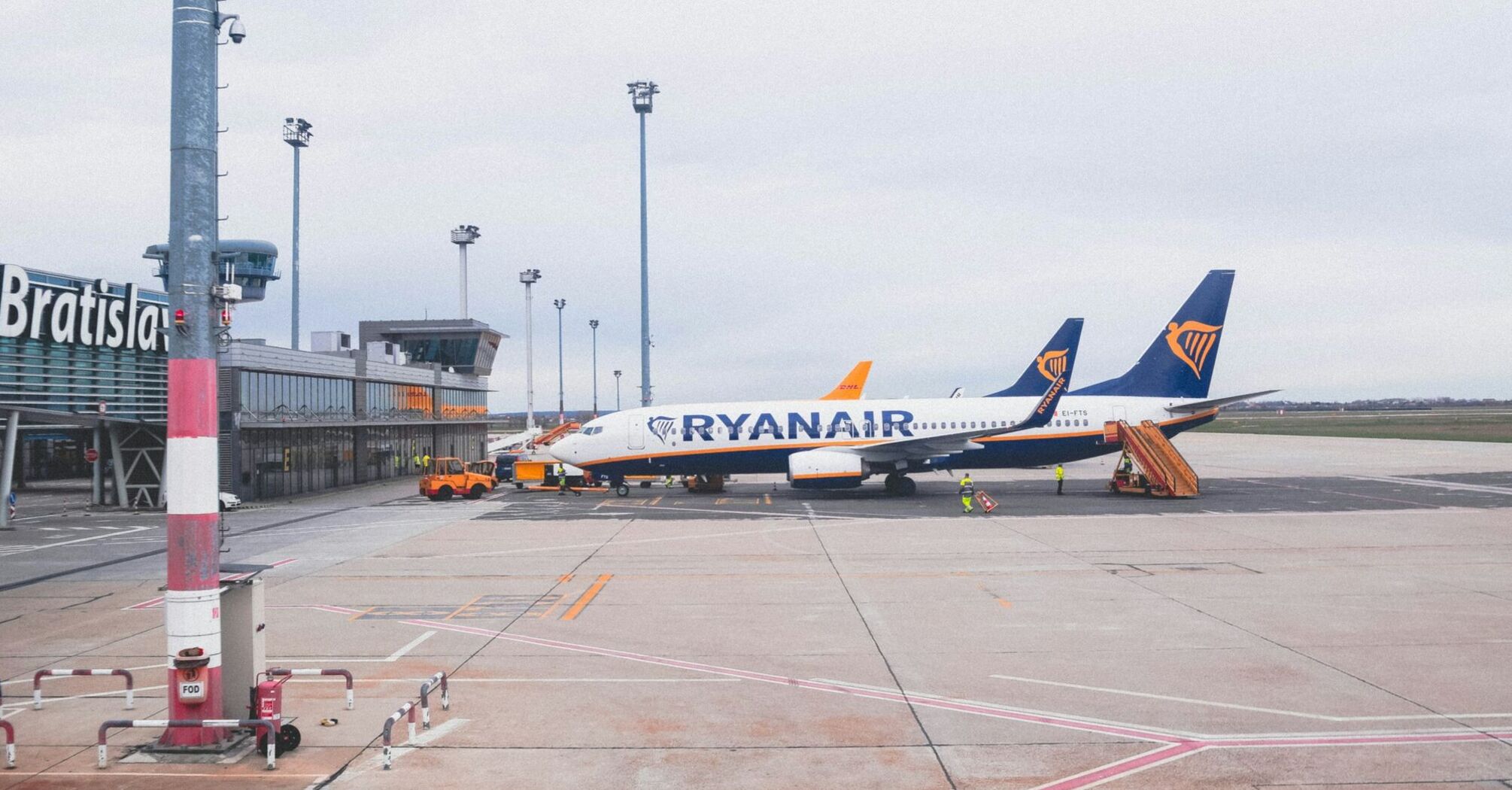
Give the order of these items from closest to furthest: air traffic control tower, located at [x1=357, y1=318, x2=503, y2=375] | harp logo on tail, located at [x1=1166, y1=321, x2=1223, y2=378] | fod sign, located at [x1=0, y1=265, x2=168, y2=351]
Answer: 1. fod sign, located at [x1=0, y1=265, x2=168, y2=351]
2. harp logo on tail, located at [x1=1166, y1=321, x2=1223, y2=378]
3. air traffic control tower, located at [x1=357, y1=318, x2=503, y2=375]

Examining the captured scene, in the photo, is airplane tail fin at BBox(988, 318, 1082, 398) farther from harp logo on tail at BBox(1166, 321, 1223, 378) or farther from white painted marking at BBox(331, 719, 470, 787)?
white painted marking at BBox(331, 719, 470, 787)

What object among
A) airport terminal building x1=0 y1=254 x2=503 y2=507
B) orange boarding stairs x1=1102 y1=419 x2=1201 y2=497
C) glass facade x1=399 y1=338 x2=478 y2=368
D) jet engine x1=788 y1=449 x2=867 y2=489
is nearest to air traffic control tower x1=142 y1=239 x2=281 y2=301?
airport terminal building x1=0 y1=254 x2=503 y2=507

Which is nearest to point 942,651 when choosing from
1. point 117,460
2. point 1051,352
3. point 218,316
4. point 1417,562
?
point 218,316

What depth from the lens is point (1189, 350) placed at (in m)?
48.5

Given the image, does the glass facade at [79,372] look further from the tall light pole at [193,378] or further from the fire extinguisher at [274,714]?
the fire extinguisher at [274,714]

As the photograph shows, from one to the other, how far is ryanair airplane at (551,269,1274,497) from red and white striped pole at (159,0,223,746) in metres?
33.0

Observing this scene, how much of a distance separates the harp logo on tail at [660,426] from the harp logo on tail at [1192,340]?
85.1 feet

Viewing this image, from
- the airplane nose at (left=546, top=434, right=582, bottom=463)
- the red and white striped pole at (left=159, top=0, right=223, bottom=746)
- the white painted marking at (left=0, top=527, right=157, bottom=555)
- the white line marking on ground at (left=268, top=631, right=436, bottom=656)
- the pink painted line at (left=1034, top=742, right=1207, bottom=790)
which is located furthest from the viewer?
the airplane nose at (left=546, top=434, right=582, bottom=463)

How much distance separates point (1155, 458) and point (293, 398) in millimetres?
44743

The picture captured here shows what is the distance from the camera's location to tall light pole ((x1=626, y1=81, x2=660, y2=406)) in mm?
53625

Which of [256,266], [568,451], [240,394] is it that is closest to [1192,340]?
[568,451]

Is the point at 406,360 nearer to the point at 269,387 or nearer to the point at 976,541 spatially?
the point at 269,387

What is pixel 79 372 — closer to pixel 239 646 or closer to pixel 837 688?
pixel 239 646

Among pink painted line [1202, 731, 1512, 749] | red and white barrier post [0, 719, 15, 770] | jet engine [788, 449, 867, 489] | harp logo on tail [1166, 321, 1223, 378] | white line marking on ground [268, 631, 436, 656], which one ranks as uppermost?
harp logo on tail [1166, 321, 1223, 378]
